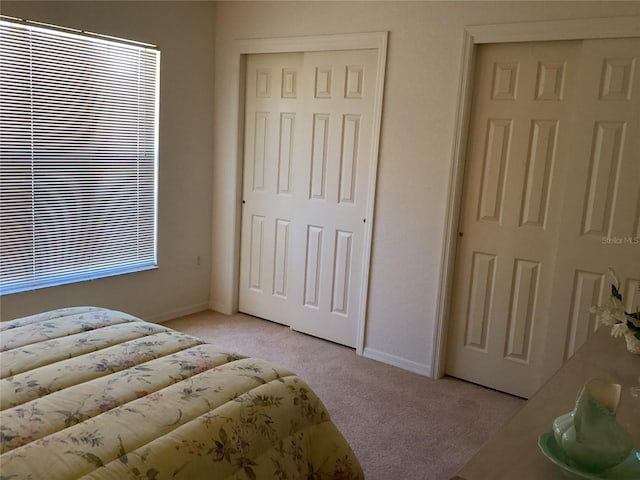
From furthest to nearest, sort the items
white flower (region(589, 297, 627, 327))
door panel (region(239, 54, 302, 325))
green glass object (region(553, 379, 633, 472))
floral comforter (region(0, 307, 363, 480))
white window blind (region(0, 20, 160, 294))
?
door panel (region(239, 54, 302, 325)), white window blind (region(0, 20, 160, 294)), white flower (region(589, 297, 627, 327)), floral comforter (region(0, 307, 363, 480)), green glass object (region(553, 379, 633, 472))

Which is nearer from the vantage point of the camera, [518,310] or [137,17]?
[518,310]

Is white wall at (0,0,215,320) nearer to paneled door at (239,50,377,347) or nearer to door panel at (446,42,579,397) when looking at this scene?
paneled door at (239,50,377,347)

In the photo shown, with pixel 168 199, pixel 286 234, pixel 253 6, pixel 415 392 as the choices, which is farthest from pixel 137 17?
pixel 415 392

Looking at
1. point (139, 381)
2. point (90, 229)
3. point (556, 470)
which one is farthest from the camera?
point (90, 229)

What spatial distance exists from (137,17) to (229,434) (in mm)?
3158

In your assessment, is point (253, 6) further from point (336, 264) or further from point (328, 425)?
point (328, 425)

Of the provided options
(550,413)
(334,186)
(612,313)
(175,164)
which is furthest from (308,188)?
(550,413)

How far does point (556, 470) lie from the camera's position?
126cm

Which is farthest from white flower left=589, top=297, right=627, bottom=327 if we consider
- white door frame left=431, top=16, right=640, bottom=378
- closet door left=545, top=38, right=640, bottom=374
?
white door frame left=431, top=16, right=640, bottom=378

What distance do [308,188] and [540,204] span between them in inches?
63.7

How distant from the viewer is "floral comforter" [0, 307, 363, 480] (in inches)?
59.3

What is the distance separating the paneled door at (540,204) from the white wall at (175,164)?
2.11 m

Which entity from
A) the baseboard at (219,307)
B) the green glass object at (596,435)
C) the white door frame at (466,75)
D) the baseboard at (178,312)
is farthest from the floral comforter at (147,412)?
the baseboard at (219,307)

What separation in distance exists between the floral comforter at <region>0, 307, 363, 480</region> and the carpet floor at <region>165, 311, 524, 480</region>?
0.74 meters
